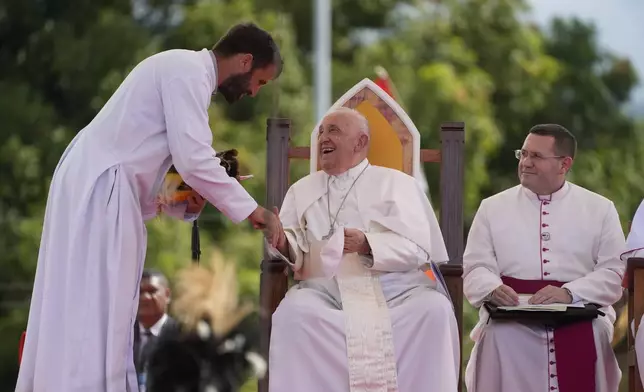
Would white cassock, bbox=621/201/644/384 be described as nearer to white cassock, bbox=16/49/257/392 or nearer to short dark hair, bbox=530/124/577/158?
short dark hair, bbox=530/124/577/158

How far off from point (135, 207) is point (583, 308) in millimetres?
1943

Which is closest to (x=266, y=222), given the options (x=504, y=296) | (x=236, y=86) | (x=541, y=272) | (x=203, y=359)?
(x=236, y=86)

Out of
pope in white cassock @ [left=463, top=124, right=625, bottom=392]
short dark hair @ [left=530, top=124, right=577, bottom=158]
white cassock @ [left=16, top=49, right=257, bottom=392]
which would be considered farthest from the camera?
short dark hair @ [left=530, top=124, right=577, bottom=158]

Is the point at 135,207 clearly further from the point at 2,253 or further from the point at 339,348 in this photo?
the point at 2,253

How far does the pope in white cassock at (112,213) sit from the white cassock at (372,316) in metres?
0.50

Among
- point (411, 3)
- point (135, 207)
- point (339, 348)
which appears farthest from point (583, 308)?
point (411, 3)

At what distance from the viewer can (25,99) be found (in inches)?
598

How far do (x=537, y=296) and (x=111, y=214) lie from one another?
1.90 m

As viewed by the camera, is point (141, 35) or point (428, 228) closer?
point (428, 228)

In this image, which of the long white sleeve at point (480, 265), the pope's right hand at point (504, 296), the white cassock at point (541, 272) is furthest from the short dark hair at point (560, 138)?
the pope's right hand at point (504, 296)

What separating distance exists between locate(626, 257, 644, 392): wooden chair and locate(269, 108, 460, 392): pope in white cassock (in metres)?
0.76

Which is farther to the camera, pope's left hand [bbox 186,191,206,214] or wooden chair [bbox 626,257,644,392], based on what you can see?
wooden chair [bbox 626,257,644,392]

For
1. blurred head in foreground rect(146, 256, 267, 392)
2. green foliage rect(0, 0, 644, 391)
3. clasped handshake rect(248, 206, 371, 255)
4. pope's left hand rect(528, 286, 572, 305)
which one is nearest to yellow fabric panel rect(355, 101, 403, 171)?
clasped handshake rect(248, 206, 371, 255)

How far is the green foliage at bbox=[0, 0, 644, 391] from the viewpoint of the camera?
45.1 ft
